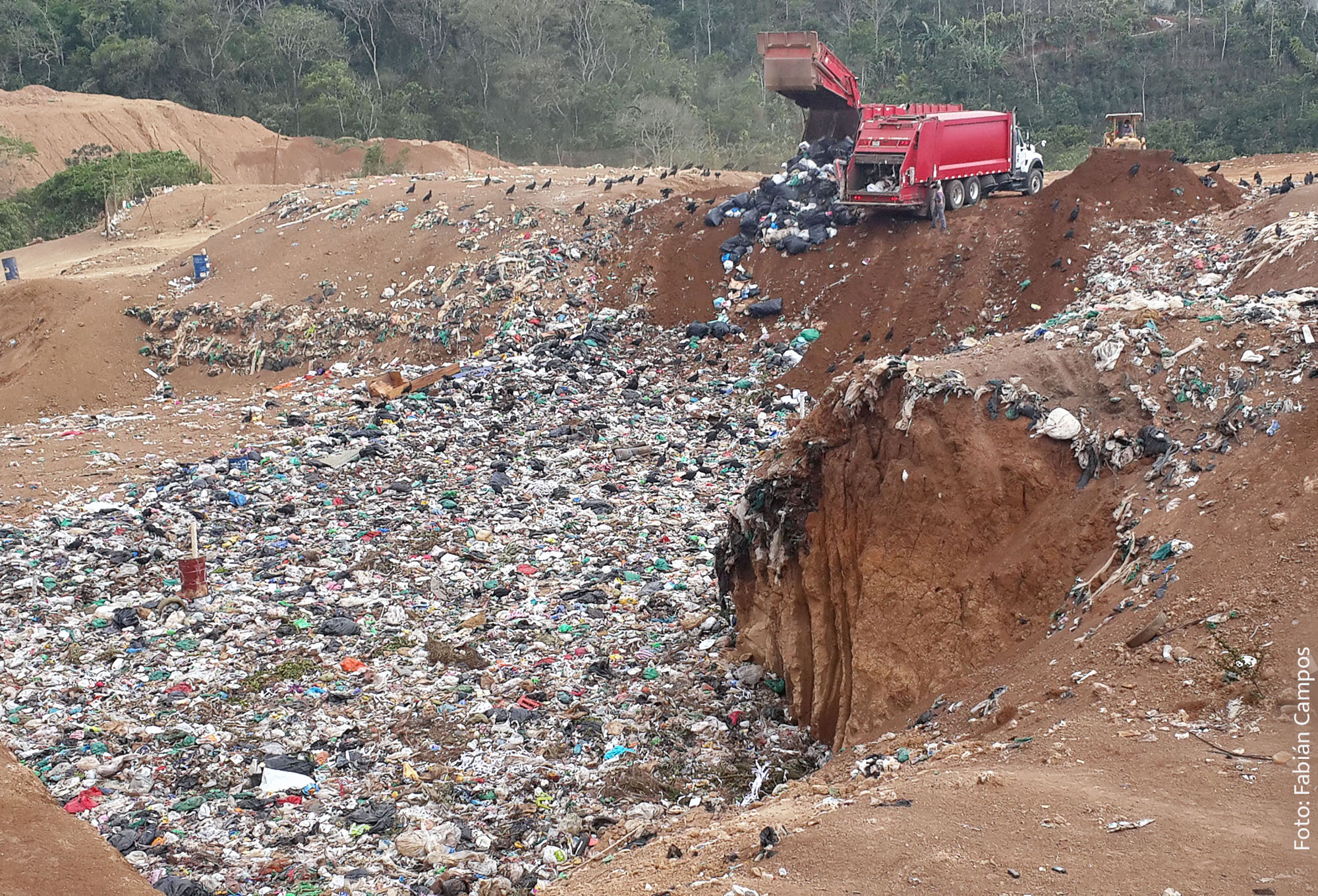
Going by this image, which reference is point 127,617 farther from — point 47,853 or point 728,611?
point 728,611

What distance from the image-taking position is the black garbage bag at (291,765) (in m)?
5.53

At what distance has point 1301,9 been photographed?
2639 centimetres

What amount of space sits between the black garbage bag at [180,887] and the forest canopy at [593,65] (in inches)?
875

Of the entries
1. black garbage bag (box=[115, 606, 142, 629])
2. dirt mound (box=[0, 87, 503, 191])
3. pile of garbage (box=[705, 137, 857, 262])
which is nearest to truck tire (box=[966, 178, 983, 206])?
pile of garbage (box=[705, 137, 857, 262])

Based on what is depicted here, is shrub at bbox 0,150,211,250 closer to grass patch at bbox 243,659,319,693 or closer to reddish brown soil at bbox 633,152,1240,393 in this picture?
reddish brown soil at bbox 633,152,1240,393

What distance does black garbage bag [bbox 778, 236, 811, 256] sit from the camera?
13805 mm

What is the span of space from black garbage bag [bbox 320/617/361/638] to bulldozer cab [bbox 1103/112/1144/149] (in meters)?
11.9

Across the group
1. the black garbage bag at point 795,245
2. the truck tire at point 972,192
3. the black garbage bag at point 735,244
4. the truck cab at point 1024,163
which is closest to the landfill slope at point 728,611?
the truck tire at point 972,192

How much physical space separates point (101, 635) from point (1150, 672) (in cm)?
635

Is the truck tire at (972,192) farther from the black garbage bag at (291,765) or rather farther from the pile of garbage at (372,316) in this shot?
the black garbage bag at (291,765)

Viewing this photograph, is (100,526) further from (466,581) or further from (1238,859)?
(1238,859)

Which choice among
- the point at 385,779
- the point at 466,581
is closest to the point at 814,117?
the point at 466,581

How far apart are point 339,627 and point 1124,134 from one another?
14499 millimetres

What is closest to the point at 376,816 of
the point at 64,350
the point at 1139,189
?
the point at 64,350
